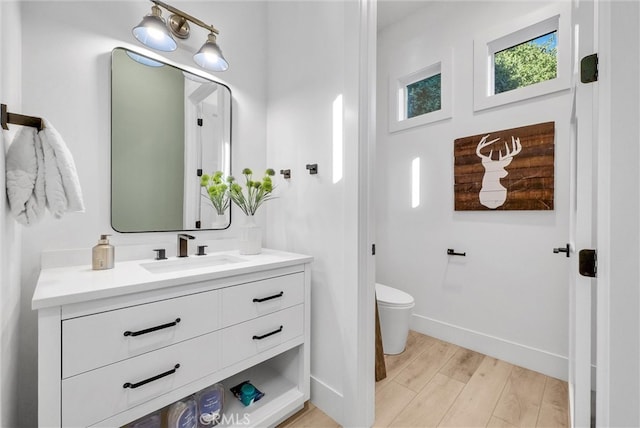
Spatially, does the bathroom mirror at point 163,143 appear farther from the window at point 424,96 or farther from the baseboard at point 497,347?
the baseboard at point 497,347

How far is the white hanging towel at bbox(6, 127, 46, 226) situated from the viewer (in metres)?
0.83

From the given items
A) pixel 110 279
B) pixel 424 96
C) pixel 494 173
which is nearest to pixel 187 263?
pixel 110 279

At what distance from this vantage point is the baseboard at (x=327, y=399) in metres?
1.52

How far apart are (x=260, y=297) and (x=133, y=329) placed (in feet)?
1.72

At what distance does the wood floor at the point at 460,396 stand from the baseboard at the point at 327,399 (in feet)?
0.11

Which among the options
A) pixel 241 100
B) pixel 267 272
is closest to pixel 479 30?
pixel 241 100

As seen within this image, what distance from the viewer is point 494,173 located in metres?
2.15

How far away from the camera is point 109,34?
1.39 metres

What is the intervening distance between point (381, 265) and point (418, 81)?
6.18 feet

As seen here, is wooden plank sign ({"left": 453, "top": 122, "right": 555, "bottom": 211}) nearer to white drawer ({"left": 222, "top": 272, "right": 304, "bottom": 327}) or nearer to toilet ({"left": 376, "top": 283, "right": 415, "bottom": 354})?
toilet ({"left": 376, "top": 283, "right": 415, "bottom": 354})

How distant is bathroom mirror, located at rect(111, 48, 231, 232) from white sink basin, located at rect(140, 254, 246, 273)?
219 millimetres

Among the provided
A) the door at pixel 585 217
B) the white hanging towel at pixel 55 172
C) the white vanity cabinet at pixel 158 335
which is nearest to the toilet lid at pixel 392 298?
the white vanity cabinet at pixel 158 335

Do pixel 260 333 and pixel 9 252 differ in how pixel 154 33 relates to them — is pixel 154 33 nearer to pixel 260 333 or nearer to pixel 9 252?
pixel 9 252

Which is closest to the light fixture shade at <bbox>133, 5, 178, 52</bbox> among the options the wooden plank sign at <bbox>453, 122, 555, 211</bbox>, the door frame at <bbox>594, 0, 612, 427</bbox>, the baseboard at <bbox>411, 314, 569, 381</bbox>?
the door frame at <bbox>594, 0, 612, 427</bbox>
